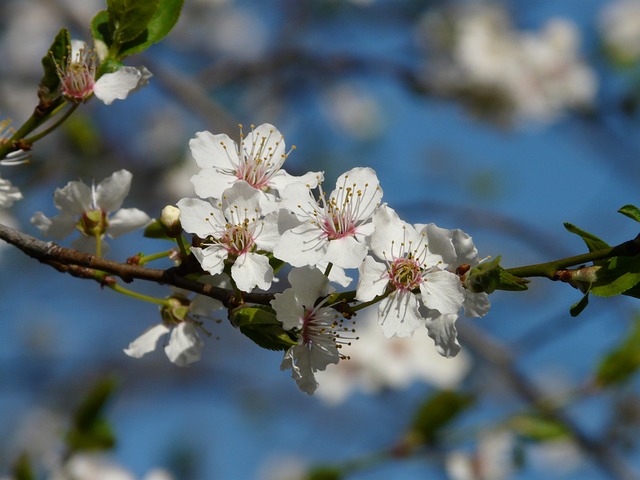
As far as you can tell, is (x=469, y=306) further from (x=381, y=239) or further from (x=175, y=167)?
(x=175, y=167)

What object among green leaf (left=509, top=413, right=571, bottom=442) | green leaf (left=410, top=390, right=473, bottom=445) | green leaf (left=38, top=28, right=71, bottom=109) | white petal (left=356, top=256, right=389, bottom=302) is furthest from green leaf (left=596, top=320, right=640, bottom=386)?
green leaf (left=38, top=28, right=71, bottom=109)

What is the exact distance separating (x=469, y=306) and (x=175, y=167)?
3914 mm

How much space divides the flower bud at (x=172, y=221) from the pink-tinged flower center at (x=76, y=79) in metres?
0.25

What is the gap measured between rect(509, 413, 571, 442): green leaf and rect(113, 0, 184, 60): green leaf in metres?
1.69

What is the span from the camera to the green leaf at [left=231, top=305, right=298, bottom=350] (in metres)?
1.10

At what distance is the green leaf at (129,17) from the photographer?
1.28 meters

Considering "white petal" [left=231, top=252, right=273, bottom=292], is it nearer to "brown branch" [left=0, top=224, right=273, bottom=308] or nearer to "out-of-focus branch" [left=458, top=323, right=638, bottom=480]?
"brown branch" [left=0, top=224, right=273, bottom=308]

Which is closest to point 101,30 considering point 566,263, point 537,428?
point 566,263

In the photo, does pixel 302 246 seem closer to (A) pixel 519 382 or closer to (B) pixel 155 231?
(B) pixel 155 231

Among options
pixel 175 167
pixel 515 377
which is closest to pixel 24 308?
pixel 175 167

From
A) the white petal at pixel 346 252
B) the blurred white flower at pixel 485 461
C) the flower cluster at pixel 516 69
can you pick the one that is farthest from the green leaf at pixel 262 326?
the flower cluster at pixel 516 69

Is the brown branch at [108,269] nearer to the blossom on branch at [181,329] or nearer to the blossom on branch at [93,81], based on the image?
the blossom on branch at [181,329]

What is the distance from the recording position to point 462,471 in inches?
106

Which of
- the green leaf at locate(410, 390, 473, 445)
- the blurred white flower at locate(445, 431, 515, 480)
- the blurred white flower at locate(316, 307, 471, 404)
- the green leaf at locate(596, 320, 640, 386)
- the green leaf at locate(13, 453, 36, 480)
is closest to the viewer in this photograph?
the green leaf at locate(13, 453, 36, 480)
